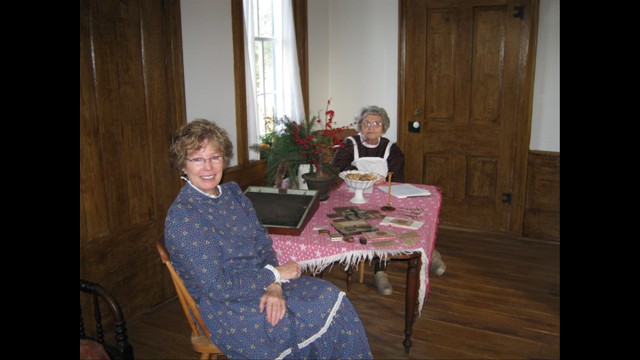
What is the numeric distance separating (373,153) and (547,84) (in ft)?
5.68

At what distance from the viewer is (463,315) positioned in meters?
2.81

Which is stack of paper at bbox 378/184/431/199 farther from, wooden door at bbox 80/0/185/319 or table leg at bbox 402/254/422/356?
wooden door at bbox 80/0/185/319

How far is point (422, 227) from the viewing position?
2.17 meters

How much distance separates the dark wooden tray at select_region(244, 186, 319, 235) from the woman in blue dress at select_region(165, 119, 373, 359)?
21 centimetres

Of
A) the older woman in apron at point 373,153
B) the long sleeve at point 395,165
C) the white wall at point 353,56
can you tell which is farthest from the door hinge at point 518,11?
the long sleeve at point 395,165

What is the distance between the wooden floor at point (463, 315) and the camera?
2.46 metres

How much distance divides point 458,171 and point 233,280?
3170 mm

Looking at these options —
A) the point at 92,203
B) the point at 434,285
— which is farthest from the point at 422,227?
the point at 92,203

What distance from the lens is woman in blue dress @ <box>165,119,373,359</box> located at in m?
1.62

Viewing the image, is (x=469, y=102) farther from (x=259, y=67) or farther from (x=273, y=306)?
(x=273, y=306)

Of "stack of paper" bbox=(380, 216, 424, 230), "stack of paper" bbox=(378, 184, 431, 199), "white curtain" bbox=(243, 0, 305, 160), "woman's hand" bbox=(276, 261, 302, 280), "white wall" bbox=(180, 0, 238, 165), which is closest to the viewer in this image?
"woman's hand" bbox=(276, 261, 302, 280)

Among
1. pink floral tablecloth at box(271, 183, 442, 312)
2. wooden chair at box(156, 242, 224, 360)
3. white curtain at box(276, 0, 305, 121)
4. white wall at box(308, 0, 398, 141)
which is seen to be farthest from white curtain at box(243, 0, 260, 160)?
wooden chair at box(156, 242, 224, 360)

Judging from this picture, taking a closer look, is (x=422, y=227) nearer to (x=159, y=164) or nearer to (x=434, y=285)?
(x=434, y=285)

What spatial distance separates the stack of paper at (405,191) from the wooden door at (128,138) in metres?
1.34
